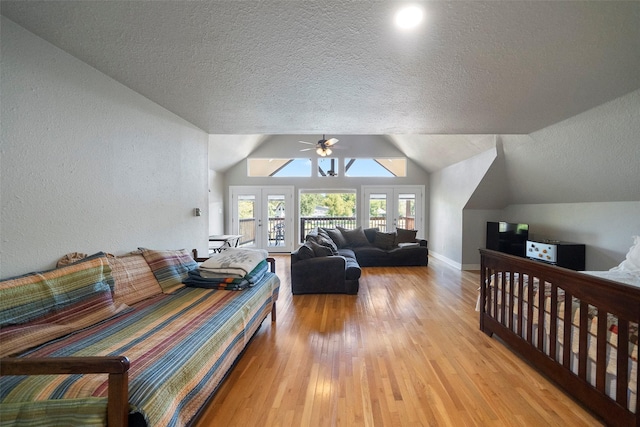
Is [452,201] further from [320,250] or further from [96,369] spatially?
[96,369]

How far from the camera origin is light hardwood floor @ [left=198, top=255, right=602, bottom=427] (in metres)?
1.54

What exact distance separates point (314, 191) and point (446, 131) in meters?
4.50

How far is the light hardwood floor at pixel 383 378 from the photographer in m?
1.54

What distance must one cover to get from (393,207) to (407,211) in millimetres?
455

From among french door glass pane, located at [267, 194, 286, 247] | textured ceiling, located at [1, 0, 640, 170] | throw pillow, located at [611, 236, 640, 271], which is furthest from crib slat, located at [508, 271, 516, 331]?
french door glass pane, located at [267, 194, 286, 247]

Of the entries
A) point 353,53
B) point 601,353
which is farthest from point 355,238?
point 353,53

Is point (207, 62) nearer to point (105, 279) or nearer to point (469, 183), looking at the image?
point (105, 279)

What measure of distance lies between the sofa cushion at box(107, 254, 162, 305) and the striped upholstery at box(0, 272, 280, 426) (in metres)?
0.08

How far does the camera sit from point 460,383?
183 cm

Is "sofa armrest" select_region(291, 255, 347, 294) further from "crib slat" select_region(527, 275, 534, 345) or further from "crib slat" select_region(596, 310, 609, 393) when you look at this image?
"crib slat" select_region(596, 310, 609, 393)

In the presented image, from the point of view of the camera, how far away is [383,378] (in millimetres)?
1880

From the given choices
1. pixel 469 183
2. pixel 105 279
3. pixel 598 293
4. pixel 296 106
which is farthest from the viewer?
pixel 469 183

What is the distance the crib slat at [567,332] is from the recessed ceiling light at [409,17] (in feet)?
6.55

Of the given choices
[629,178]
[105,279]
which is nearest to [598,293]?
[629,178]
